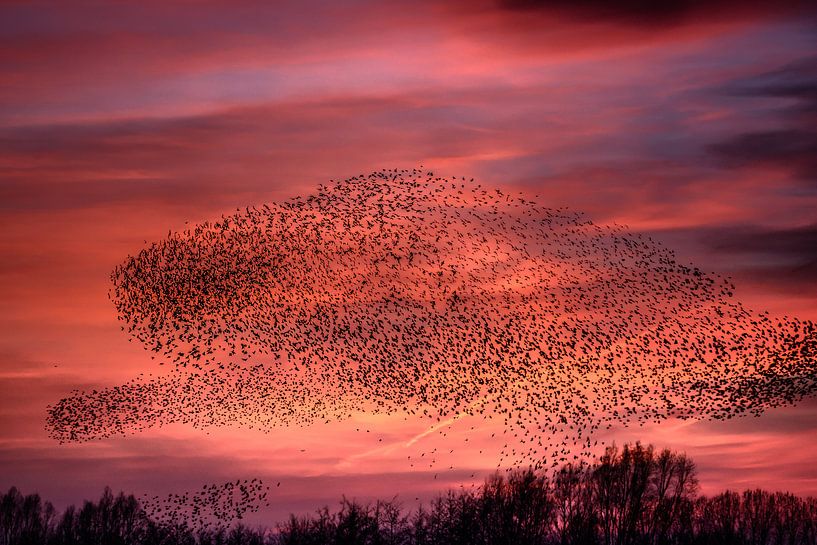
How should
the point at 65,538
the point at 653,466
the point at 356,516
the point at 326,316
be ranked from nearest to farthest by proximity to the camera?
the point at 326,316 → the point at 653,466 → the point at 356,516 → the point at 65,538

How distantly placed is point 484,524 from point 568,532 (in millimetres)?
7460

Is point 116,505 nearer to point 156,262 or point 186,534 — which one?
point 186,534

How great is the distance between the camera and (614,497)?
9238 cm

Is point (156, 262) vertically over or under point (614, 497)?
over

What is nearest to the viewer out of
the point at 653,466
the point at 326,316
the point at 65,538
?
the point at 326,316

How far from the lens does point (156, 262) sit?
60.4 metres

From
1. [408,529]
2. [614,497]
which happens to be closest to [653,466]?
[614,497]

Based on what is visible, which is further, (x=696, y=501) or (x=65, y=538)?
(x=65, y=538)

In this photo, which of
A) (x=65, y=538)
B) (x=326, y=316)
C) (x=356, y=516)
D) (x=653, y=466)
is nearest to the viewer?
(x=326, y=316)

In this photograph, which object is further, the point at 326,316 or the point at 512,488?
the point at 512,488

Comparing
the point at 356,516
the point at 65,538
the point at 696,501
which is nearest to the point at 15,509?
the point at 65,538

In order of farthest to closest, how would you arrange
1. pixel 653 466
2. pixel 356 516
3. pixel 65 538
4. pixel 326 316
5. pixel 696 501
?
pixel 65 538, pixel 356 516, pixel 696 501, pixel 653 466, pixel 326 316

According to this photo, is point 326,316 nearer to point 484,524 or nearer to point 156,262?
point 156,262

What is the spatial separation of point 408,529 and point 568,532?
73.9ft
